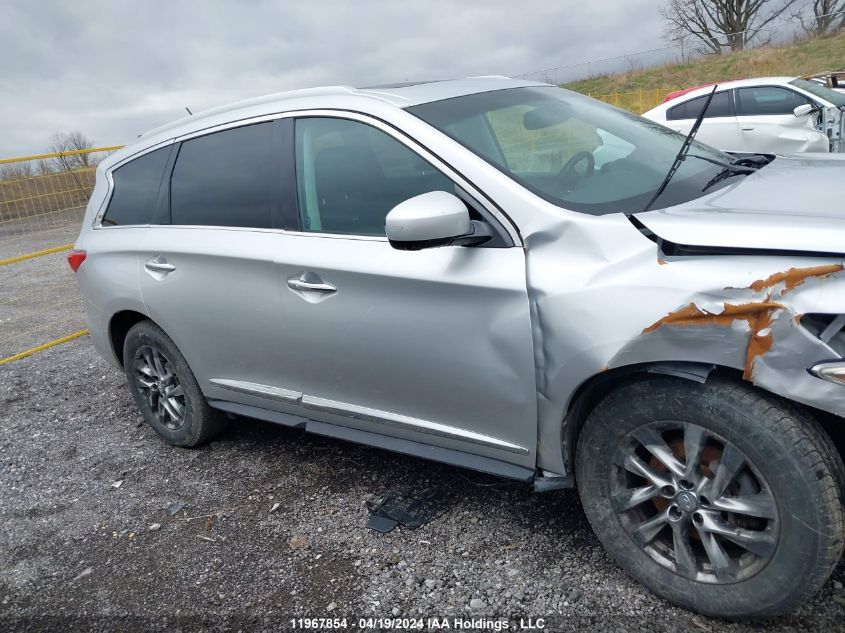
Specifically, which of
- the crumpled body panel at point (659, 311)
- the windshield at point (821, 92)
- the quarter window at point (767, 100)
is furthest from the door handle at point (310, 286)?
the windshield at point (821, 92)

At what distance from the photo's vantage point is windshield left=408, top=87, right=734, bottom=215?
2613 mm

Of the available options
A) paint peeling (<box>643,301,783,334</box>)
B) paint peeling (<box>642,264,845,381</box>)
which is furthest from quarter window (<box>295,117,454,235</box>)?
paint peeling (<box>642,264,845,381</box>)

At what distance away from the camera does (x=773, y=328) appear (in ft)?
6.40

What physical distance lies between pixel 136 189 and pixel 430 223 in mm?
2406

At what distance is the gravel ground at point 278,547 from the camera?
2.60 metres

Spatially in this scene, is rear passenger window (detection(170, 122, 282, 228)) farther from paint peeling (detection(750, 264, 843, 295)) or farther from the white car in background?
the white car in background

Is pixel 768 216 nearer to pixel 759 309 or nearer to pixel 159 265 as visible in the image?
pixel 759 309

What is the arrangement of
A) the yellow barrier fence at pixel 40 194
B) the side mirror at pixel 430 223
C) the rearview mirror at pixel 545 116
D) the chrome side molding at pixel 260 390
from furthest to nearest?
the yellow barrier fence at pixel 40 194, the chrome side molding at pixel 260 390, the rearview mirror at pixel 545 116, the side mirror at pixel 430 223

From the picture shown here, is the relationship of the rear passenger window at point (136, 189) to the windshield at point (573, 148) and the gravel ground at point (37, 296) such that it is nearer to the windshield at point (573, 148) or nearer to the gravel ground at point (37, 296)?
the windshield at point (573, 148)

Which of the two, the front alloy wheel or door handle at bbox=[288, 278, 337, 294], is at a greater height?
door handle at bbox=[288, 278, 337, 294]

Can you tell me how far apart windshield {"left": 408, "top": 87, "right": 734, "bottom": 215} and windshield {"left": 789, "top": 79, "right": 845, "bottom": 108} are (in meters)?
7.69

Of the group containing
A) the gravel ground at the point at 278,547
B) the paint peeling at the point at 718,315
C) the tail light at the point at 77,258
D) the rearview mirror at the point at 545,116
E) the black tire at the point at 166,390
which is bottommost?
the gravel ground at the point at 278,547

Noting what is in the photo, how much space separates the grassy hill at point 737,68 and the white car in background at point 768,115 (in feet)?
60.1

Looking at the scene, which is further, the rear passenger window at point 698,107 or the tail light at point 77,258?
the rear passenger window at point 698,107
